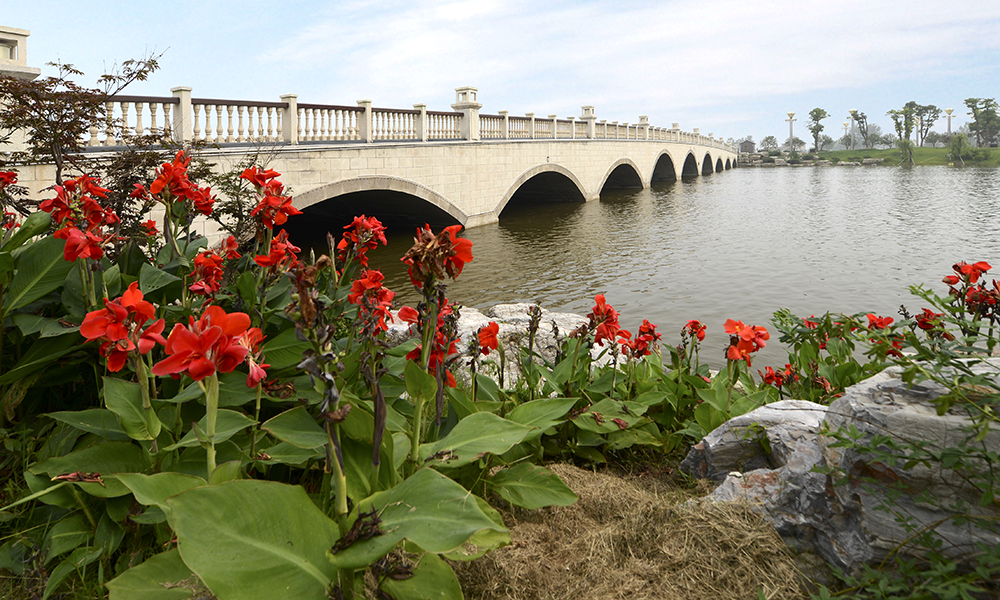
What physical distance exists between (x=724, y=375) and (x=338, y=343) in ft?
8.05

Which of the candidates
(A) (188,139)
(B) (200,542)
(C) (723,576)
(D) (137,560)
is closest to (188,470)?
(D) (137,560)

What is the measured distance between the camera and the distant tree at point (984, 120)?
9006 centimetres

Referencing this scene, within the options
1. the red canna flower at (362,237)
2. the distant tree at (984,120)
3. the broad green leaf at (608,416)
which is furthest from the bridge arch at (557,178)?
the distant tree at (984,120)

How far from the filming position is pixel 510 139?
21703 millimetres

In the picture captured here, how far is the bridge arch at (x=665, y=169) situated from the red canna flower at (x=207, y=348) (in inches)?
1872

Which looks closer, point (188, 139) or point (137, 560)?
point (137, 560)

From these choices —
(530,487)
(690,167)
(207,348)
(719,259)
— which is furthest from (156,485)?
(690,167)

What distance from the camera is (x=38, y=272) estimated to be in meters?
2.58

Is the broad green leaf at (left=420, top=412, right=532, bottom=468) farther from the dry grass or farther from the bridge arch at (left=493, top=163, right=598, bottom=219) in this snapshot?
the bridge arch at (left=493, top=163, right=598, bottom=219)

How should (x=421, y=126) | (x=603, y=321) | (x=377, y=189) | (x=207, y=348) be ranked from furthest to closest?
(x=421, y=126), (x=377, y=189), (x=603, y=321), (x=207, y=348)

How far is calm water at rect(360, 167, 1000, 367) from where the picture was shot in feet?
33.1

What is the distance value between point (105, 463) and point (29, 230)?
1346 mm

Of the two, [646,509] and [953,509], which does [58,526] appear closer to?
[646,509]

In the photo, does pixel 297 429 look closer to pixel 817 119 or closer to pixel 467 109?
pixel 467 109
